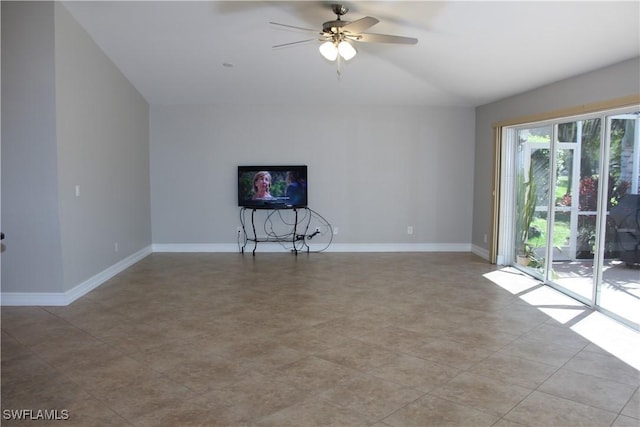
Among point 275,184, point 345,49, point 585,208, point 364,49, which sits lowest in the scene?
point 585,208

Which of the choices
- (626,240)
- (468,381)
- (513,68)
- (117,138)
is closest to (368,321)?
(468,381)

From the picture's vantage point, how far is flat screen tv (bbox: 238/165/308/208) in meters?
7.20

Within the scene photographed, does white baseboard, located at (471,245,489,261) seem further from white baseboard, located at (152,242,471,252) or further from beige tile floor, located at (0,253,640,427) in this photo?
beige tile floor, located at (0,253,640,427)

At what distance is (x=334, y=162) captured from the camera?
738 cm

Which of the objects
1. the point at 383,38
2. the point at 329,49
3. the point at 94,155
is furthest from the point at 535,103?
the point at 94,155

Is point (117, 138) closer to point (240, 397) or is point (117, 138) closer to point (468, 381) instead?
point (240, 397)

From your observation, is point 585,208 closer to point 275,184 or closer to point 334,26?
point 334,26

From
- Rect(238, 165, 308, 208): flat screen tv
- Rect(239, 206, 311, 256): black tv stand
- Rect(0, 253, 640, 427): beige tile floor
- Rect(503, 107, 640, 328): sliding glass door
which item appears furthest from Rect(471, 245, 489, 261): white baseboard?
Rect(238, 165, 308, 208): flat screen tv

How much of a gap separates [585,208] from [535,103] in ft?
4.97

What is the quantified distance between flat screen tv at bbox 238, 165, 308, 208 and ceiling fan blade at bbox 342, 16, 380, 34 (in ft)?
11.6

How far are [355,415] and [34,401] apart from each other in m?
1.92

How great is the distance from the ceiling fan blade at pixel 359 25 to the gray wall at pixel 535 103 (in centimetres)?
224

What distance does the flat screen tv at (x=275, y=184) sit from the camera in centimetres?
720

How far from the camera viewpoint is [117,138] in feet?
19.5
